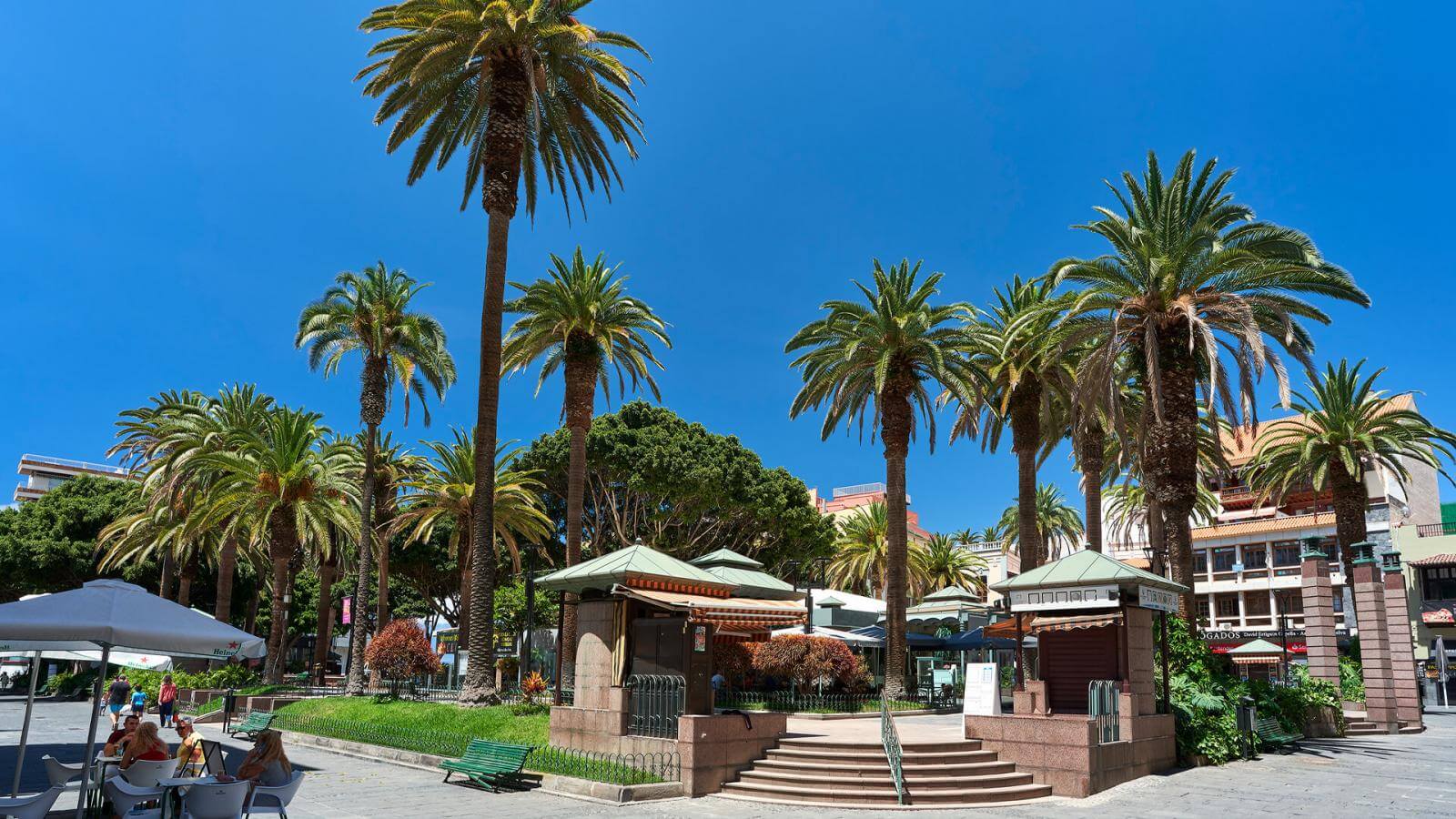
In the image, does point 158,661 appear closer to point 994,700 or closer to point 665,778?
point 665,778

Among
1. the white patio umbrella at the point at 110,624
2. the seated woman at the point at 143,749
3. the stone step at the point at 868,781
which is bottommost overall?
the stone step at the point at 868,781

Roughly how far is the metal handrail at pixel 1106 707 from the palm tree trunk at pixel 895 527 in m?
11.4

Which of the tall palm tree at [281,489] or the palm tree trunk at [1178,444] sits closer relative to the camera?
the palm tree trunk at [1178,444]

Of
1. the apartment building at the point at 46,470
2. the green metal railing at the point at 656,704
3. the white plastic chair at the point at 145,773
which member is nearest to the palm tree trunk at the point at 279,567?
the green metal railing at the point at 656,704

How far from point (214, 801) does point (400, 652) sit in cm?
1854

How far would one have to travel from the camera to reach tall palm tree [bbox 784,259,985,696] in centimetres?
2888

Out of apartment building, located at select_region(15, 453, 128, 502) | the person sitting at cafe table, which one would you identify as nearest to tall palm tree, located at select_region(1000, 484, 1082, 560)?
the person sitting at cafe table

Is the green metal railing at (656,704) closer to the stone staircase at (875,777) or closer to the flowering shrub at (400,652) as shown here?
the stone staircase at (875,777)

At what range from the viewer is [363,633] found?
2969cm

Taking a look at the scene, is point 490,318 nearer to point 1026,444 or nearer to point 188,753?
point 188,753

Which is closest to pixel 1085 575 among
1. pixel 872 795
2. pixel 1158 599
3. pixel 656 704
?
pixel 1158 599

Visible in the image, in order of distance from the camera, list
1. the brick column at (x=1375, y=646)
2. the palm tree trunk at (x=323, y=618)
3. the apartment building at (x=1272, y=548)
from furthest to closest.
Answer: the apartment building at (x=1272, y=548) < the palm tree trunk at (x=323, y=618) < the brick column at (x=1375, y=646)

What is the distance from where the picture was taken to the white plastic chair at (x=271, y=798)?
1046cm

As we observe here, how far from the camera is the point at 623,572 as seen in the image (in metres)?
16.7
